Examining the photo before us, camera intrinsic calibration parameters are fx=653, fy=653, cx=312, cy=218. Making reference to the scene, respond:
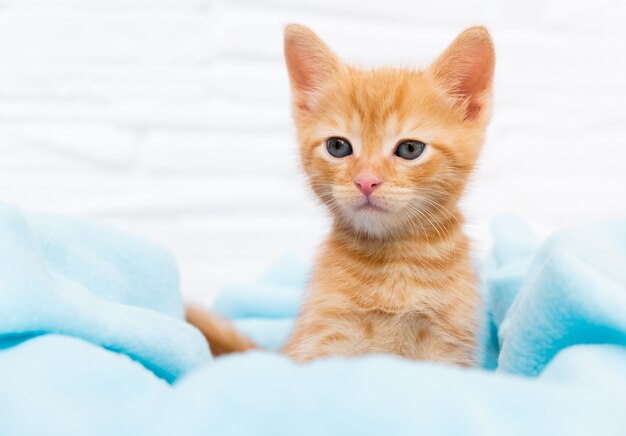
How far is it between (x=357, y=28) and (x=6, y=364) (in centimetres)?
149

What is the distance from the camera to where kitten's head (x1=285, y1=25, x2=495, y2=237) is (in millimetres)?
1061

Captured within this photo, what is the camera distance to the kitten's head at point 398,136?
3.48 feet

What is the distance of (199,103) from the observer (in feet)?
6.30

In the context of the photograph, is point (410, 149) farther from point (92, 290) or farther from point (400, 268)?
point (92, 290)

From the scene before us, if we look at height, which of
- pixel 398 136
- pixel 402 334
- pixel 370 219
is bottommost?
pixel 402 334

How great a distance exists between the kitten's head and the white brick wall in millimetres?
608

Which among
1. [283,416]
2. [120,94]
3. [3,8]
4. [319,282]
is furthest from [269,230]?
[283,416]

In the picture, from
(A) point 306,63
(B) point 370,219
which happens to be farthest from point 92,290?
(A) point 306,63

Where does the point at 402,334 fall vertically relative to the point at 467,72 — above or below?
below

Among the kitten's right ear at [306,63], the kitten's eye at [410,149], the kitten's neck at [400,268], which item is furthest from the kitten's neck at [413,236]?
the kitten's right ear at [306,63]

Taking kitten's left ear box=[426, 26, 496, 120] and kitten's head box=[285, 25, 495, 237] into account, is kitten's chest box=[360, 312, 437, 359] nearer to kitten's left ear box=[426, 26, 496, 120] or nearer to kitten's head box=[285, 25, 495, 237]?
kitten's head box=[285, 25, 495, 237]

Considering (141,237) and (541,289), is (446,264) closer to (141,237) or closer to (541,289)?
(541,289)

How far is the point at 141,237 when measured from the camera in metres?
1.32

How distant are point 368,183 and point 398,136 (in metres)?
0.13
